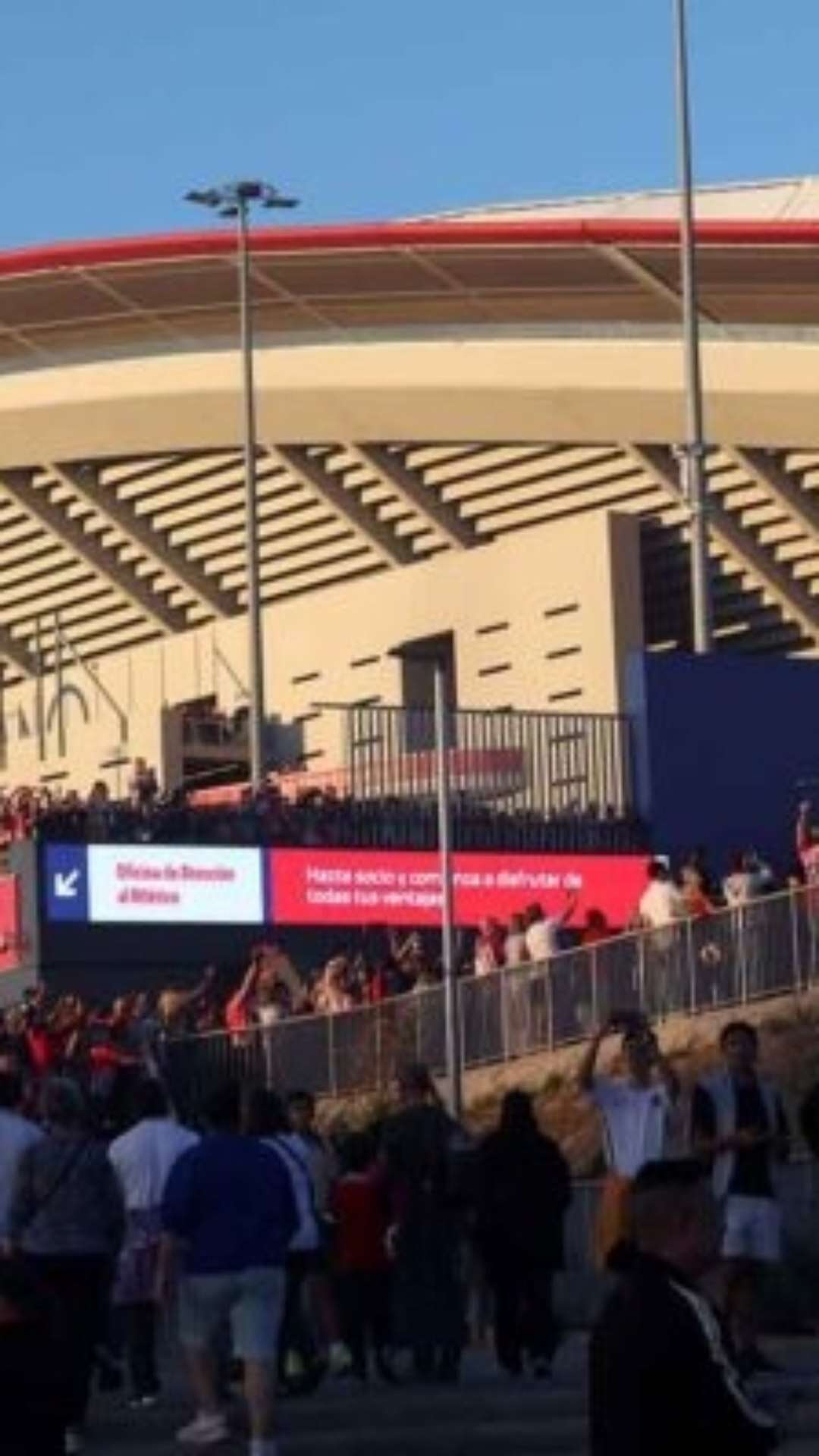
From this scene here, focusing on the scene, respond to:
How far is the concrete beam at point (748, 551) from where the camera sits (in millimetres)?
56938

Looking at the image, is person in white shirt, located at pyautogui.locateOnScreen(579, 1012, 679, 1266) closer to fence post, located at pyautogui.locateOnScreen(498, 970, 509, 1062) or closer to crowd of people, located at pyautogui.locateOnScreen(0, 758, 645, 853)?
fence post, located at pyautogui.locateOnScreen(498, 970, 509, 1062)

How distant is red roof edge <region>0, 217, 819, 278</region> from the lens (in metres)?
56.8

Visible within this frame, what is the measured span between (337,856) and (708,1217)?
3200 cm

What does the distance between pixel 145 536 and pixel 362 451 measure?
4.49 m

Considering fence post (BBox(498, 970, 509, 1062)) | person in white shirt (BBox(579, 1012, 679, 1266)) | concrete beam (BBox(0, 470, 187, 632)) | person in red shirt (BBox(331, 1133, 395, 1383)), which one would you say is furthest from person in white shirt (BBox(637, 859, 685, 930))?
concrete beam (BBox(0, 470, 187, 632))

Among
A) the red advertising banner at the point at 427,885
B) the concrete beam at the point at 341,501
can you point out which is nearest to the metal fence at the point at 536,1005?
the red advertising banner at the point at 427,885

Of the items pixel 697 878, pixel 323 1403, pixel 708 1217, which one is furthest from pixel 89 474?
pixel 708 1217

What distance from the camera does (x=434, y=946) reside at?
40.2 metres

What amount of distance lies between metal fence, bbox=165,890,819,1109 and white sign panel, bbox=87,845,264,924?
5.57 m

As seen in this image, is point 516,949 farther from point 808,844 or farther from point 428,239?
point 428,239

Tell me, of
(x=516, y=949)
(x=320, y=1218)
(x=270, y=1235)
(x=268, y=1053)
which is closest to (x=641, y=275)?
(x=516, y=949)

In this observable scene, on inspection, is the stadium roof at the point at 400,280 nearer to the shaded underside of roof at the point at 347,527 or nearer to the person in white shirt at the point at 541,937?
the shaded underside of roof at the point at 347,527

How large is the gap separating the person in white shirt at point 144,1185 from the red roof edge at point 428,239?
3722 centimetres

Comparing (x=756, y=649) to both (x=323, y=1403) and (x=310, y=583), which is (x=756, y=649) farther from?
(x=323, y=1403)
